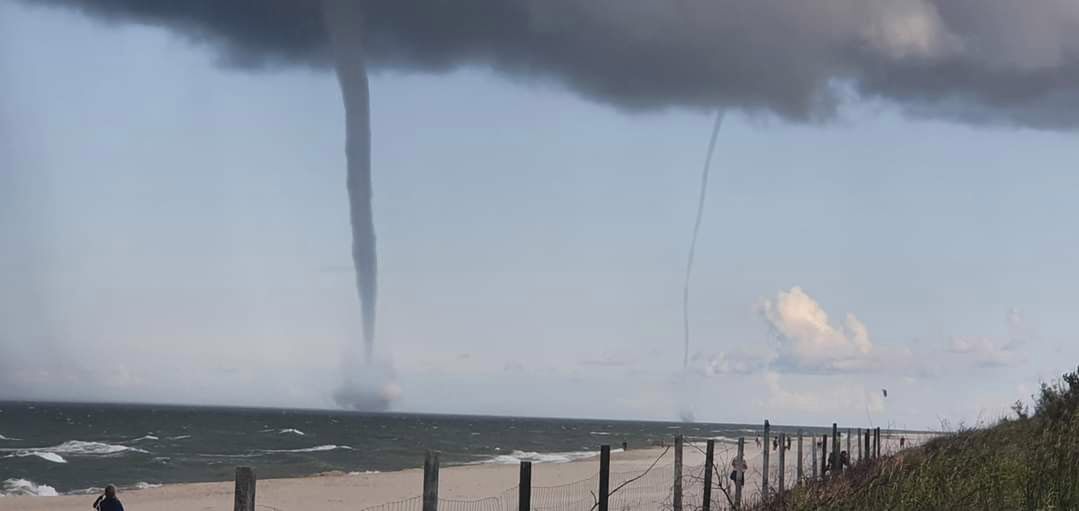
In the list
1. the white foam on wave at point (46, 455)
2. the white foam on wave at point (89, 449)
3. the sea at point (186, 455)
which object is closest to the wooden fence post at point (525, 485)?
the sea at point (186, 455)

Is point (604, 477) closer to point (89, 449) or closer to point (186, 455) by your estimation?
point (186, 455)

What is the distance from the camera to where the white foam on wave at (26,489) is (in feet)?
164

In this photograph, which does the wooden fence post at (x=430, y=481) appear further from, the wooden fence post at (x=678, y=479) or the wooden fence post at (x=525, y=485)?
the wooden fence post at (x=678, y=479)

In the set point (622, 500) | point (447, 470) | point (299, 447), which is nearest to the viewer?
point (622, 500)

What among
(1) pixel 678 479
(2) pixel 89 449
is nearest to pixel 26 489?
(2) pixel 89 449

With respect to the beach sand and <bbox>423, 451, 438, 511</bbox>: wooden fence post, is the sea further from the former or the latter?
<bbox>423, 451, 438, 511</bbox>: wooden fence post

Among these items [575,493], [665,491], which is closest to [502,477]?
[575,493]

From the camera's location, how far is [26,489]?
51906mm

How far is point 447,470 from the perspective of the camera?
191 ft

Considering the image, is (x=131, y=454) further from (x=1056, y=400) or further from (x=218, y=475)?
(x=1056, y=400)

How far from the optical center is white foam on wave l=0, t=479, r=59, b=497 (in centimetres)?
5012

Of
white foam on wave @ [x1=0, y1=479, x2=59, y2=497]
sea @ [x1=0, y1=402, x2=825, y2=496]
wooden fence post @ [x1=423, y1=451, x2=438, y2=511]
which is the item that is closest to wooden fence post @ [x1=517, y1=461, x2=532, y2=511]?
wooden fence post @ [x1=423, y1=451, x2=438, y2=511]

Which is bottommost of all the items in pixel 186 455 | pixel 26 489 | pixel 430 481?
pixel 26 489

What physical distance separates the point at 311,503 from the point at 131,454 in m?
40.8
